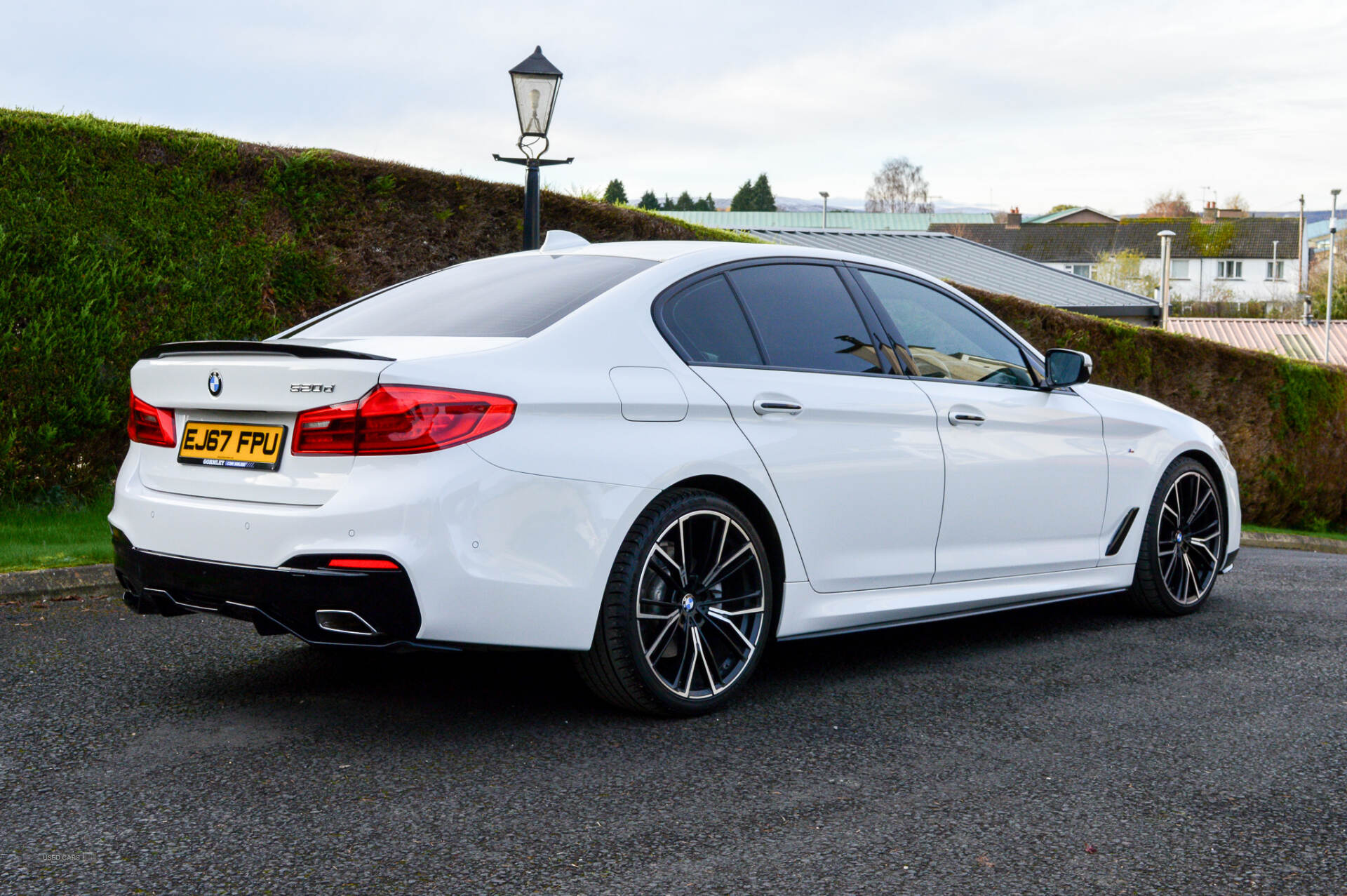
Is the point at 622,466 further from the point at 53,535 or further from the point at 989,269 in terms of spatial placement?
the point at 989,269

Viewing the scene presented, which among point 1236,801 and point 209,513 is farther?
point 209,513

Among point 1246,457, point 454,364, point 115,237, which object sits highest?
point 115,237

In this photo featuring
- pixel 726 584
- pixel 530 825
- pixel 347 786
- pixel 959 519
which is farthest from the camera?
pixel 959 519

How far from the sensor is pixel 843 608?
15.4 feet

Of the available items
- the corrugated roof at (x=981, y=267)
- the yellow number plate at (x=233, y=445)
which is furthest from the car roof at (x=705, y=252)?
the corrugated roof at (x=981, y=267)

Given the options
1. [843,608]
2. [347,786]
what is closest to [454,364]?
[347,786]

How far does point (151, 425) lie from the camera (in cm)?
420

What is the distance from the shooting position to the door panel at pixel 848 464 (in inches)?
174

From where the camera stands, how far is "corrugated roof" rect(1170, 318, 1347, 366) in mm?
49750

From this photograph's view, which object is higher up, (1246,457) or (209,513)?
(209,513)

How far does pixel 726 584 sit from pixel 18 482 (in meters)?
5.59

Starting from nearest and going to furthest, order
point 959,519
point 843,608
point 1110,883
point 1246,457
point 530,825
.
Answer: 1. point 1110,883
2. point 530,825
3. point 843,608
4. point 959,519
5. point 1246,457

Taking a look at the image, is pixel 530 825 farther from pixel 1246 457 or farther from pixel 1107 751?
pixel 1246 457

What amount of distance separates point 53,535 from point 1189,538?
6.15m
